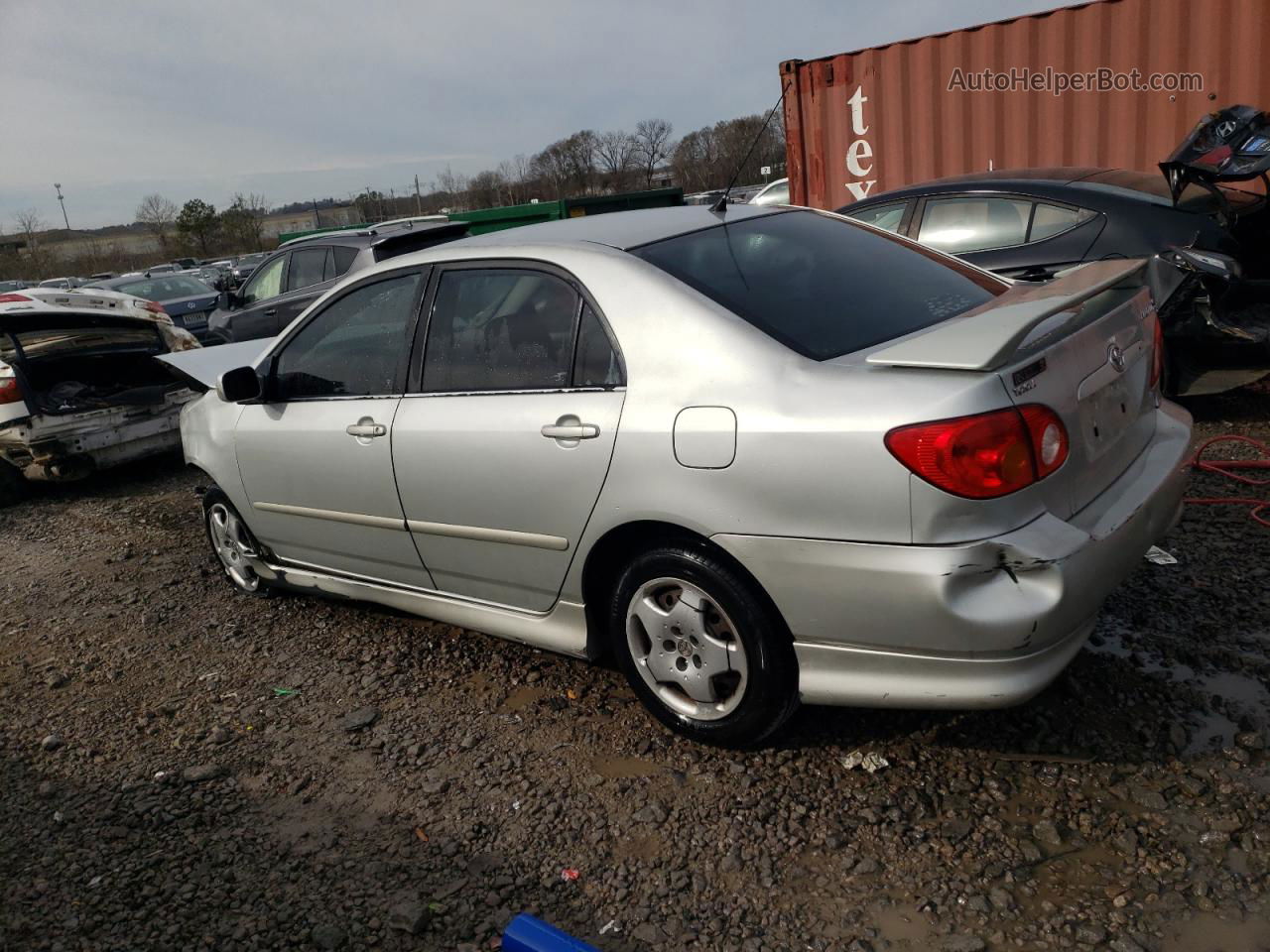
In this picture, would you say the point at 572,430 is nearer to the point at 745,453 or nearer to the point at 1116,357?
the point at 745,453

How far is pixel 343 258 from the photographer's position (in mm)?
9750

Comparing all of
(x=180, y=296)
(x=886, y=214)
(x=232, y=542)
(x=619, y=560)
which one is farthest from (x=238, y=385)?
(x=180, y=296)

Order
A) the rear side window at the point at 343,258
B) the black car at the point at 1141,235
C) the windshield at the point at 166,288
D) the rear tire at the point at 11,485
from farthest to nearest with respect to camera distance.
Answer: the windshield at the point at 166,288
the rear side window at the point at 343,258
the rear tire at the point at 11,485
the black car at the point at 1141,235

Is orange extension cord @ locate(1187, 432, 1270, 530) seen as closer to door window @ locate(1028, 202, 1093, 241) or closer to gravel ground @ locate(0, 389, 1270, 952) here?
gravel ground @ locate(0, 389, 1270, 952)

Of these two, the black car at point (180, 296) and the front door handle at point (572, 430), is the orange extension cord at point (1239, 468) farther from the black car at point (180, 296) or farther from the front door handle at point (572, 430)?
the black car at point (180, 296)

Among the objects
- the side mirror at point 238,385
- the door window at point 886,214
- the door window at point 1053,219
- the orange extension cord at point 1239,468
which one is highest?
the door window at point 886,214

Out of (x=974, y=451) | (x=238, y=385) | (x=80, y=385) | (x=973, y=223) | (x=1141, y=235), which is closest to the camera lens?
(x=974, y=451)

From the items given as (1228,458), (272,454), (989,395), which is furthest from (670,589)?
(1228,458)

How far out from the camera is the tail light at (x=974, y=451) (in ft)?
7.60

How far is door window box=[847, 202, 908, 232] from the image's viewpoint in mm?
6523

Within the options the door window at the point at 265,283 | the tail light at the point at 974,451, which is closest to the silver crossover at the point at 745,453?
the tail light at the point at 974,451

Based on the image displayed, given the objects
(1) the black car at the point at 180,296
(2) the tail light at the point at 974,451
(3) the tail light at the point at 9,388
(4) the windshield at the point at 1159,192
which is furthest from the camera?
(1) the black car at the point at 180,296

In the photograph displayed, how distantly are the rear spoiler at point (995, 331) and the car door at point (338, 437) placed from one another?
192 cm

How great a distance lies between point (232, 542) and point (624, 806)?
2856 mm
